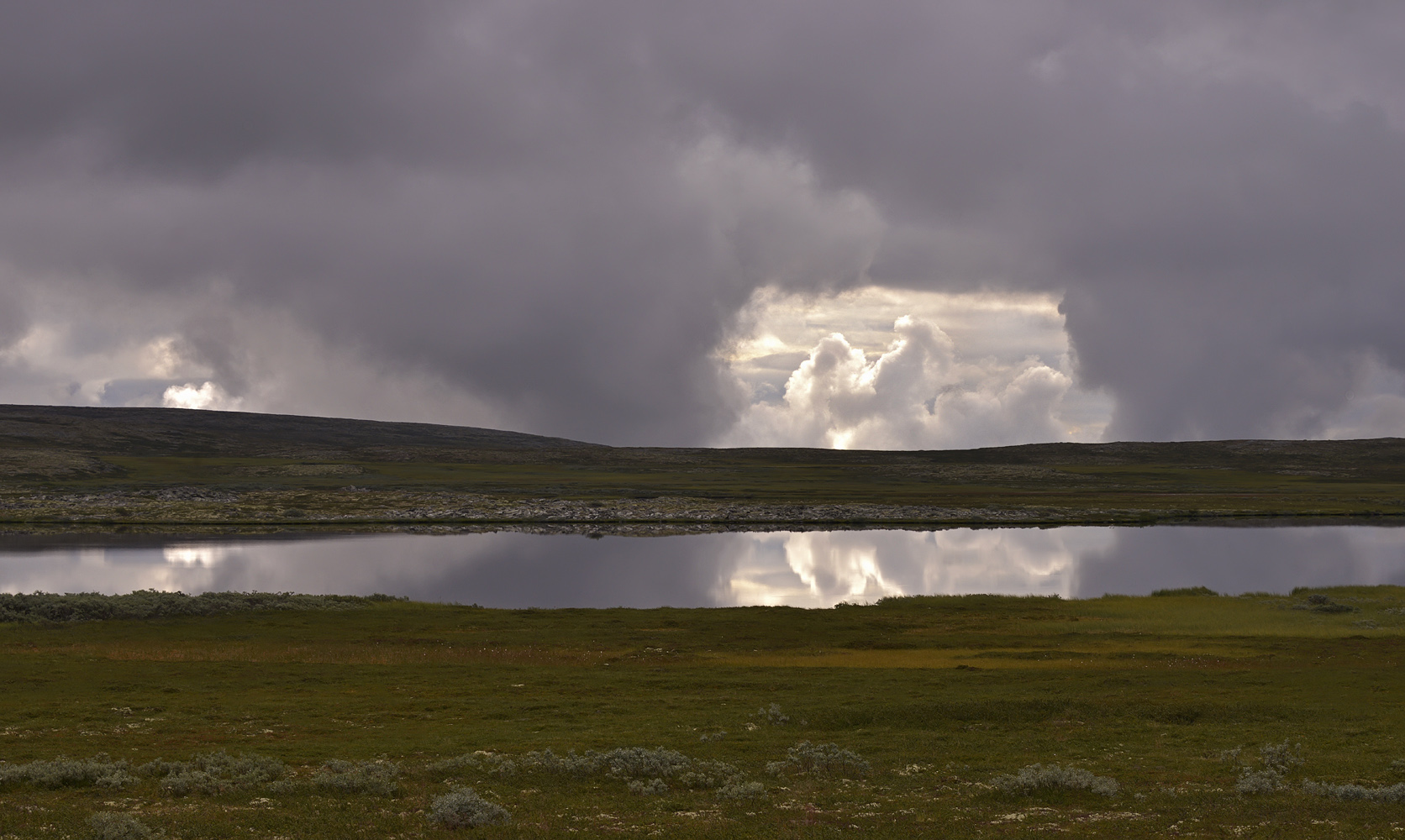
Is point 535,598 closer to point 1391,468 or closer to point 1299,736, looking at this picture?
point 1299,736

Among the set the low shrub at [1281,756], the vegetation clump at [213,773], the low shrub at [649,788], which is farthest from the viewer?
the low shrub at [1281,756]

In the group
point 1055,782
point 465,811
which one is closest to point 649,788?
point 465,811

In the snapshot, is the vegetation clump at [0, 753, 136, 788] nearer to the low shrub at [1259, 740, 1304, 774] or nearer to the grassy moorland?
the low shrub at [1259, 740, 1304, 774]

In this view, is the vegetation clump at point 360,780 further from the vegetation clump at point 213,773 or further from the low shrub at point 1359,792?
the low shrub at point 1359,792

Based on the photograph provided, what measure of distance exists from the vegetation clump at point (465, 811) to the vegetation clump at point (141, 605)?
37.8m

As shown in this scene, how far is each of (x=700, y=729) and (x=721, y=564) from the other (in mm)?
53933

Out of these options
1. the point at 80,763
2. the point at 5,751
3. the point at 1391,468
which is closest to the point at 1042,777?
the point at 80,763

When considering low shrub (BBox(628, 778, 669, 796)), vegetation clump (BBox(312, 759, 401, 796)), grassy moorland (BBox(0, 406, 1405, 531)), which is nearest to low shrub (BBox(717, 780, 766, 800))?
low shrub (BBox(628, 778, 669, 796))

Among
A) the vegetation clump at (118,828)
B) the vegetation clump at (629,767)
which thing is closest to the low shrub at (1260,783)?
the vegetation clump at (629,767)

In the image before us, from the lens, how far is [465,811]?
1628cm

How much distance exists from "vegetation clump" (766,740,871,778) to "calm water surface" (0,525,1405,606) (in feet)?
129

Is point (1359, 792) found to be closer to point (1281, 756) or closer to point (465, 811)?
point (1281, 756)

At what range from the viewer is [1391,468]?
197500 mm

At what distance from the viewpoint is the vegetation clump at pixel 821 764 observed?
20172 millimetres
